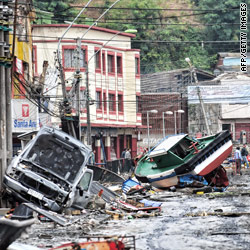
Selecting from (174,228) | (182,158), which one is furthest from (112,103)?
(174,228)

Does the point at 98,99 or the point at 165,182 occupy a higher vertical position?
the point at 98,99

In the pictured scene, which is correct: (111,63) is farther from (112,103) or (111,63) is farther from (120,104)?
(120,104)

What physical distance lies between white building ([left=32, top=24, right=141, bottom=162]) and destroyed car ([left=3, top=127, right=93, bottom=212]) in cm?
3284

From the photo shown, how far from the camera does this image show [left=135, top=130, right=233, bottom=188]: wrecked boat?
1258 inches

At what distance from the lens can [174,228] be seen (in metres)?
18.4

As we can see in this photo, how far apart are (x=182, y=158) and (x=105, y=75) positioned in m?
31.5

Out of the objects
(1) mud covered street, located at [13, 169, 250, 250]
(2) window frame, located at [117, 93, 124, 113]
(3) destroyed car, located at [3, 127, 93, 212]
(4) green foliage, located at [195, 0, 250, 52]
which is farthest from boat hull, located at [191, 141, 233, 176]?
(4) green foliage, located at [195, 0, 250, 52]

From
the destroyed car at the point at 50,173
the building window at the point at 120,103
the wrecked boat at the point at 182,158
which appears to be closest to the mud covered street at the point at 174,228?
the destroyed car at the point at 50,173

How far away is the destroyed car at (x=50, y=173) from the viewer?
71.6ft

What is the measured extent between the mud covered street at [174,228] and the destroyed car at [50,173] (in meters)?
0.84

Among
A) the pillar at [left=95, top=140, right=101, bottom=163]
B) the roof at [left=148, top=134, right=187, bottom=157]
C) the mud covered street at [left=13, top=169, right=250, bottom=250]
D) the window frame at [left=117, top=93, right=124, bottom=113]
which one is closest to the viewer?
the mud covered street at [left=13, top=169, right=250, bottom=250]

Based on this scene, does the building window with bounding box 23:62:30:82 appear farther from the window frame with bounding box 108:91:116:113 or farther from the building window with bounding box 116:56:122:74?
the building window with bounding box 116:56:122:74

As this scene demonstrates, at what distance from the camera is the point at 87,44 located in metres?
61.3

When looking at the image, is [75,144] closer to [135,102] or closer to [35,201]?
[35,201]
